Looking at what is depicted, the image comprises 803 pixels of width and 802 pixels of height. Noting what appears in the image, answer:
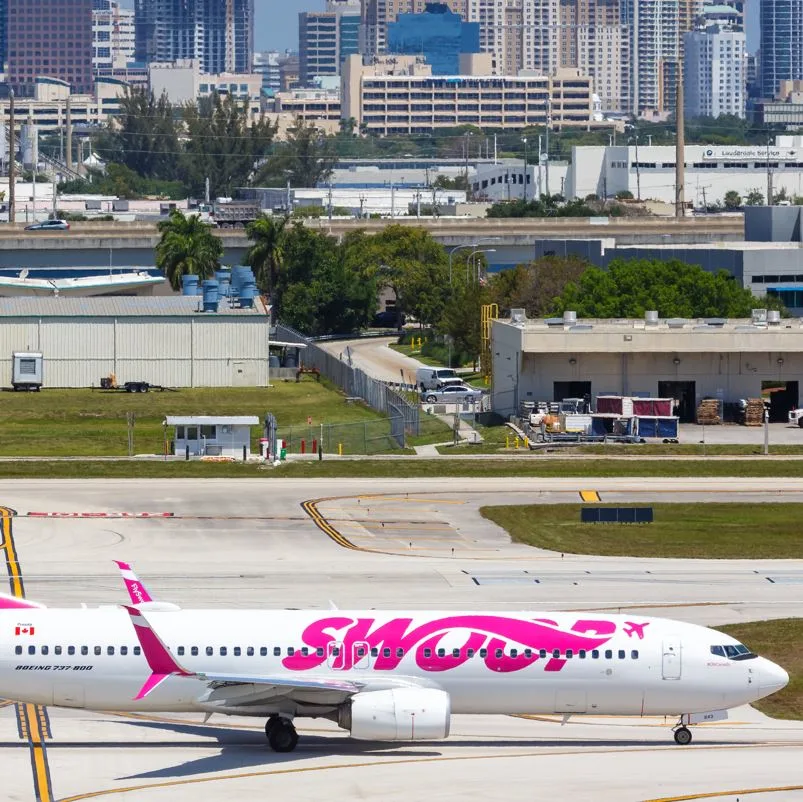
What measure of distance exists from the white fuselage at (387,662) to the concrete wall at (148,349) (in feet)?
287

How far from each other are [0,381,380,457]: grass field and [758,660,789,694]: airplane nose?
60062 millimetres

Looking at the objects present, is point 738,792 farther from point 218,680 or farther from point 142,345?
point 142,345

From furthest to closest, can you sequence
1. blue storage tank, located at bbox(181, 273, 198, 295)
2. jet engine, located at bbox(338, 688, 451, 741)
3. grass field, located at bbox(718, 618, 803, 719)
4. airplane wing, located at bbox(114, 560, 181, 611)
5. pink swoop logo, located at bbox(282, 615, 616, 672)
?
blue storage tank, located at bbox(181, 273, 198, 295)
grass field, located at bbox(718, 618, 803, 719)
airplane wing, located at bbox(114, 560, 181, 611)
pink swoop logo, located at bbox(282, 615, 616, 672)
jet engine, located at bbox(338, 688, 451, 741)

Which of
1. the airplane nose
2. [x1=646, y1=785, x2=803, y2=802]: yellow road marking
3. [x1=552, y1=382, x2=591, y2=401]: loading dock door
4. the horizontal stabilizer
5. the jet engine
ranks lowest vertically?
[x1=646, y1=785, x2=803, y2=802]: yellow road marking

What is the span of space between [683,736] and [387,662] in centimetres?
750

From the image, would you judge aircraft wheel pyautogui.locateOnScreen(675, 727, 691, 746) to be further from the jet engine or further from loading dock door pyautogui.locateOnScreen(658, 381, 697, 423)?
loading dock door pyautogui.locateOnScreen(658, 381, 697, 423)

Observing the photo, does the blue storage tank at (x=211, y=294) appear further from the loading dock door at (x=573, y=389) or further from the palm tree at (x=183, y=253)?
the palm tree at (x=183, y=253)

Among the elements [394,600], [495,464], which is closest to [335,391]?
[495,464]

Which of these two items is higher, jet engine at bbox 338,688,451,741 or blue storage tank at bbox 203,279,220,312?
blue storage tank at bbox 203,279,220,312

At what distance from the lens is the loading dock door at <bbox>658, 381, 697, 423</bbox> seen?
10806 cm

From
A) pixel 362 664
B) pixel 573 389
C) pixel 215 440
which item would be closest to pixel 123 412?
pixel 215 440

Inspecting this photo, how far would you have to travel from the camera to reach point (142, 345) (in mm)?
127812

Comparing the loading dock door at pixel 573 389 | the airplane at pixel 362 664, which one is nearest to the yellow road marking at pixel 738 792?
the airplane at pixel 362 664

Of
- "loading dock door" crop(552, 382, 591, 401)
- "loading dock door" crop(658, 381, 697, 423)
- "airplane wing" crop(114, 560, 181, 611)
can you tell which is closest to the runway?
"airplane wing" crop(114, 560, 181, 611)
